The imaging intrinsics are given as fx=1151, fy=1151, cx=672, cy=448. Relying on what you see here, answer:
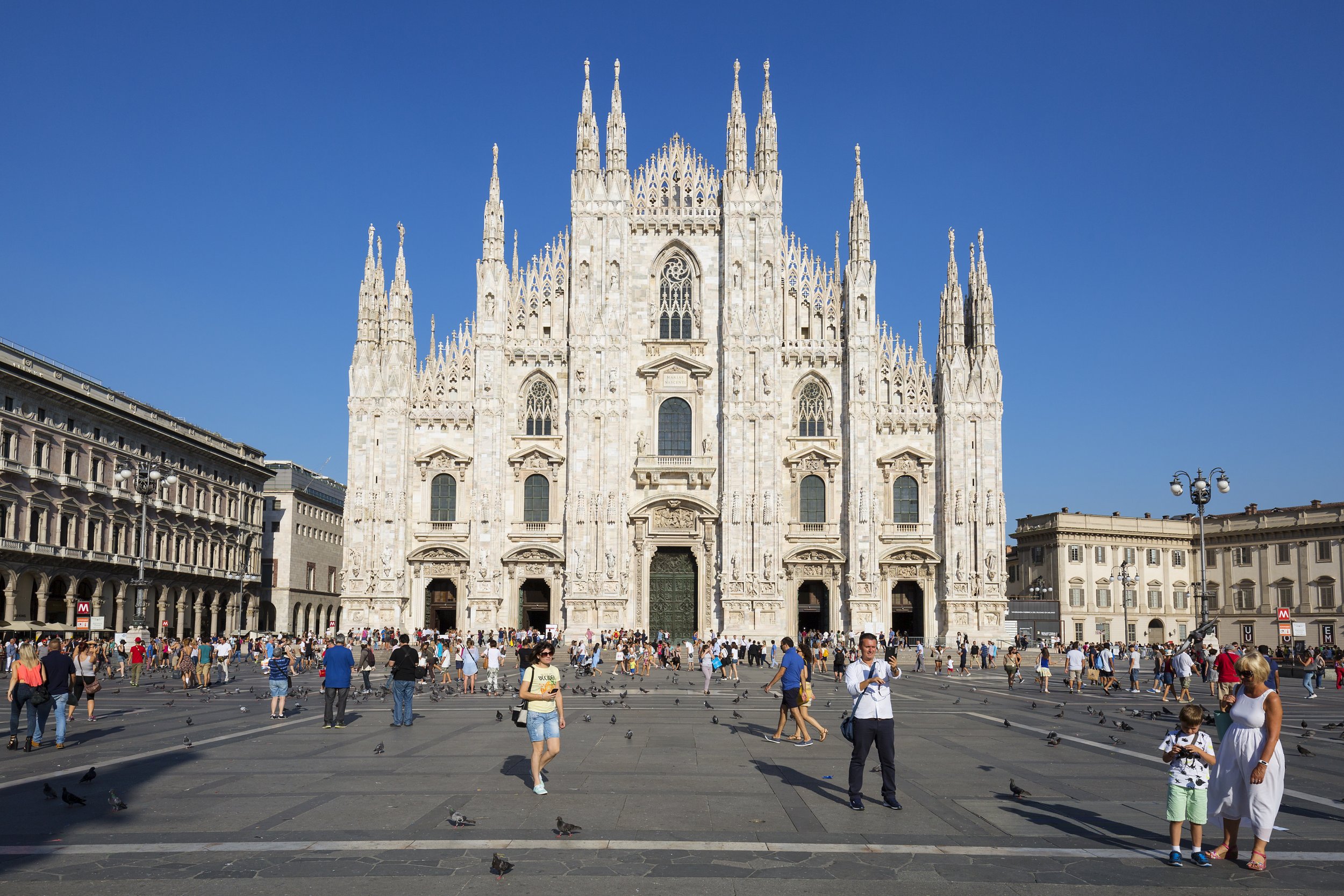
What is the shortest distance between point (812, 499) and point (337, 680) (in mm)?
36572

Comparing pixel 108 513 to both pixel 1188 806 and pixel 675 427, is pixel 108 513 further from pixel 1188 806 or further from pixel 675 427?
pixel 1188 806

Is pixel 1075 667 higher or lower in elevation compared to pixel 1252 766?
lower

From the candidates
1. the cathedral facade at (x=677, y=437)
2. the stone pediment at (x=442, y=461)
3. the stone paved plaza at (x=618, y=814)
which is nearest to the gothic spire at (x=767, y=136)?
the cathedral facade at (x=677, y=437)

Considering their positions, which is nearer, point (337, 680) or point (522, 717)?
point (522, 717)

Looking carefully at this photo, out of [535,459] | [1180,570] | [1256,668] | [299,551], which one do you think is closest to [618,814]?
[1256,668]

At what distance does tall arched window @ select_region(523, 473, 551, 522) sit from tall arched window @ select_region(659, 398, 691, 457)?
5.54m

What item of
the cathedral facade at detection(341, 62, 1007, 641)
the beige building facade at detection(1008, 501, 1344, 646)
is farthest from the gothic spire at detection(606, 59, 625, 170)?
the beige building facade at detection(1008, 501, 1344, 646)

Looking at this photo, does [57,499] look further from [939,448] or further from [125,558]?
[939,448]

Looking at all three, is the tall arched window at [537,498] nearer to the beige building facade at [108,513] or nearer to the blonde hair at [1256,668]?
the beige building facade at [108,513]

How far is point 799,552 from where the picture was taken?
5256cm

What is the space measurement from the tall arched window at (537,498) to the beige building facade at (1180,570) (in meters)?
34.1

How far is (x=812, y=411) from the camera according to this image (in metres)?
53.4

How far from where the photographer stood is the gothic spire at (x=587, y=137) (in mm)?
53375

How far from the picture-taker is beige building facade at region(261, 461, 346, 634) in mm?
77688
